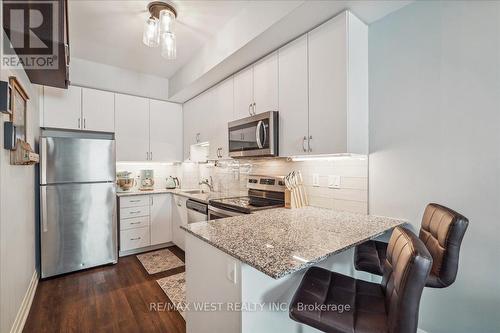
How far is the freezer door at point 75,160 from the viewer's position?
265 cm

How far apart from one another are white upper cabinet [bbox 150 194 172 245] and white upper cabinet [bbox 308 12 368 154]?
2545 millimetres

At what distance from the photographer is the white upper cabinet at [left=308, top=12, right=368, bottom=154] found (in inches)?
65.1

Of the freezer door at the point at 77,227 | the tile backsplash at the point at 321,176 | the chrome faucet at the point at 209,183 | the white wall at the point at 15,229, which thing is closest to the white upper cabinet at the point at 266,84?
the tile backsplash at the point at 321,176

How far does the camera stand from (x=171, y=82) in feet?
12.0

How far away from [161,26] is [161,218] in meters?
2.56

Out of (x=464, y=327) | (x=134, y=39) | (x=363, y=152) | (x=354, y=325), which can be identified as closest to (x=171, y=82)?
(x=134, y=39)

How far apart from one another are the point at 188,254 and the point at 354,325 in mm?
984

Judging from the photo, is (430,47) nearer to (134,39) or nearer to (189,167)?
(134,39)

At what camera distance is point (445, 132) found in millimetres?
1521

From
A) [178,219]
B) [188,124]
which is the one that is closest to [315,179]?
[178,219]

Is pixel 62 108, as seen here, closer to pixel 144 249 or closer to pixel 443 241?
pixel 144 249

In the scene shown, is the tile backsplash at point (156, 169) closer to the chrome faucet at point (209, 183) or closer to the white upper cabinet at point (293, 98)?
the chrome faucet at point (209, 183)

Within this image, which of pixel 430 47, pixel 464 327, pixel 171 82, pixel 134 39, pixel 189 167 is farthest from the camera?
pixel 189 167

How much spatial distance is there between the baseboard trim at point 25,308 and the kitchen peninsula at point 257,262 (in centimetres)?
135
